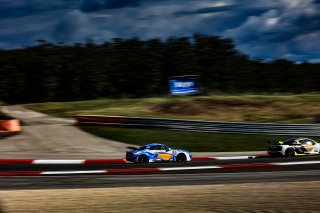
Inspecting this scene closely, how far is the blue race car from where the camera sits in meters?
18.9

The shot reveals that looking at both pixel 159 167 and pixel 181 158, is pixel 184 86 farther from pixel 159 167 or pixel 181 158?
pixel 159 167

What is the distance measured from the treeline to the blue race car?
4086cm

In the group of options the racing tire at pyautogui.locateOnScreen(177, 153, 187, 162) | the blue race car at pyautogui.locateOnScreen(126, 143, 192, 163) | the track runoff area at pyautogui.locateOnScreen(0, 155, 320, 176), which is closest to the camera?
the track runoff area at pyautogui.locateOnScreen(0, 155, 320, 176)

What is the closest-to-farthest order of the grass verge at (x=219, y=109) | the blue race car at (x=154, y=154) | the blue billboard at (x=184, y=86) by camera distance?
the blue race car at (x=154, y=154), the grass verge at (x=219, y=109), the blue billboard at (x=184, y=86)

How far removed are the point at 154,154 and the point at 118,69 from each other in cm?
5586

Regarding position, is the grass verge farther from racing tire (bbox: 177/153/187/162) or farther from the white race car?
racing tire (bbox: 177/153/187/162)

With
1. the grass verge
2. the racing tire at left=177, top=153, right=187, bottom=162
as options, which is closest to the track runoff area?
the racing tire at left=177, top=153, right=187, bottom=162

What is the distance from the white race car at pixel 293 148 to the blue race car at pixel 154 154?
389 centimetres

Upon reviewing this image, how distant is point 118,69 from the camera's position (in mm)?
74312

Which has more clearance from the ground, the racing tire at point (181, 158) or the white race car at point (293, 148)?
the white race car at point (293, 148)

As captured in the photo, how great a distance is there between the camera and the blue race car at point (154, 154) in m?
18.9

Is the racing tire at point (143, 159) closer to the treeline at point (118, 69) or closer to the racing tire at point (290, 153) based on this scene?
the racing tire at point (290, 153)

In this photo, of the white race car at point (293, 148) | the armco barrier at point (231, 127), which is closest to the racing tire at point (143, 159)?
the white race car at point (293, 148)

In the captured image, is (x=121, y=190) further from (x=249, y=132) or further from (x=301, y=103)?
(x=301, y=103)
